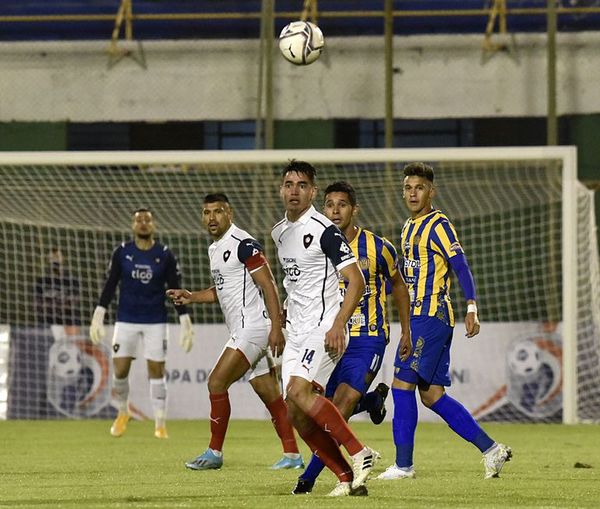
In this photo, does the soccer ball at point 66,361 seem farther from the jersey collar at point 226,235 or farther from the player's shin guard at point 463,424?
the player's shin guard at point 463,424

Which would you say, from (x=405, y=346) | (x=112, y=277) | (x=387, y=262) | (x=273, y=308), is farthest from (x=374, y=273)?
(x=112, y=277)

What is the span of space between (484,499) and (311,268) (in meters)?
1.52

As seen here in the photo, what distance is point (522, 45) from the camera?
63.8ft

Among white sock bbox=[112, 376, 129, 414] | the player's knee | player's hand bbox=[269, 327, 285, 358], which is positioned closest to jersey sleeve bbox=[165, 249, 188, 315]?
white sock bbox=[112, 376, 129, 414]

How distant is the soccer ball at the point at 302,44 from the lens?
11.2 meters

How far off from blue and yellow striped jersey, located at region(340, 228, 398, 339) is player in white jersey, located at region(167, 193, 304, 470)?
1196 millimetres

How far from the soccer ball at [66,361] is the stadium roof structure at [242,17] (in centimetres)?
589

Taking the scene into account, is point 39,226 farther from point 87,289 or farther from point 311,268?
point 311,268

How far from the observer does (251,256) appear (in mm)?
8914

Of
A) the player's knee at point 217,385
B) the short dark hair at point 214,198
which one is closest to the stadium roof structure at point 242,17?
the short dark hair at point 214,198

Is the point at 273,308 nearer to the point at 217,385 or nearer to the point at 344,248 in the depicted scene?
the point at 344,248

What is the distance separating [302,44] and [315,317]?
4524 mm

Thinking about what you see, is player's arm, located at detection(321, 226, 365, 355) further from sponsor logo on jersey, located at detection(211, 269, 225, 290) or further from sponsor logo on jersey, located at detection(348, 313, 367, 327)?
sponsor logo on jersey, located at detection(211, 269, 225, 290)

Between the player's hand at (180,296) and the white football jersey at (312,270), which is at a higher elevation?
the white football jersey at (312,270)
